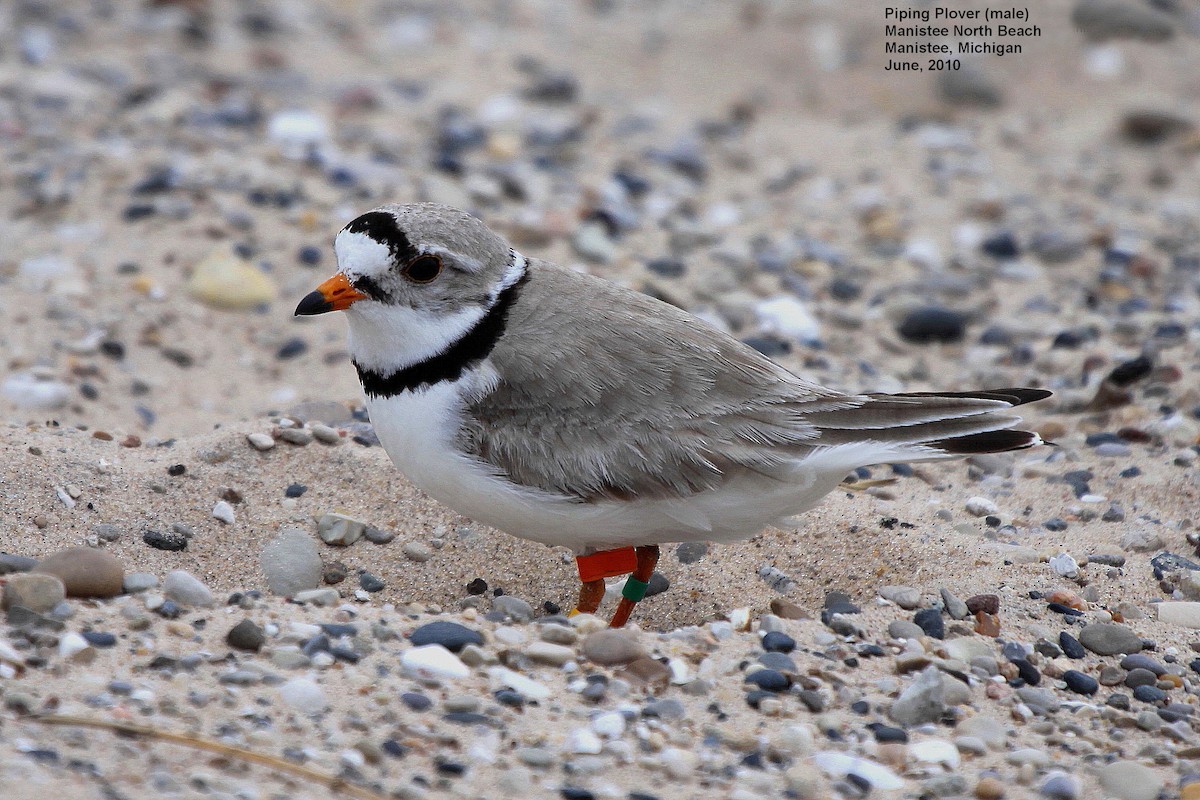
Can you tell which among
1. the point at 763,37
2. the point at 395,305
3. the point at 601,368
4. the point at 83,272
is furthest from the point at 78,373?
the point at 763,37

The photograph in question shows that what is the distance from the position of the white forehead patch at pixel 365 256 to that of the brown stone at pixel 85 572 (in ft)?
3.52

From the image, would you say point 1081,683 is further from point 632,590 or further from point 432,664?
point 432,664

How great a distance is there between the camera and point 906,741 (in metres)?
3.33

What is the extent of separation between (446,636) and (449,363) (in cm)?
85

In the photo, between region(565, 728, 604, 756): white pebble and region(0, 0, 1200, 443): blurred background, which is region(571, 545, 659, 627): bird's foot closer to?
region(565, 728, 604, 756): white pebble

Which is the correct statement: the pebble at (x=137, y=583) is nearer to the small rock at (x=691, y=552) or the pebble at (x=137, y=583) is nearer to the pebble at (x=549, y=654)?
the pebble at (x=549, y=654)

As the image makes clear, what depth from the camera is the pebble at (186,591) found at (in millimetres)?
3590

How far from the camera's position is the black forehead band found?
3.92 meters

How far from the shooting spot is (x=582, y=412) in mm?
3857

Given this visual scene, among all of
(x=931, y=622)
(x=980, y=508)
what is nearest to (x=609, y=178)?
(x=980, y=508)

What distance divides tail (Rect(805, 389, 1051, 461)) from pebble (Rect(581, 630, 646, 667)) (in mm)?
844

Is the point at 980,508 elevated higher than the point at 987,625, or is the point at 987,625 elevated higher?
the point at 980,508

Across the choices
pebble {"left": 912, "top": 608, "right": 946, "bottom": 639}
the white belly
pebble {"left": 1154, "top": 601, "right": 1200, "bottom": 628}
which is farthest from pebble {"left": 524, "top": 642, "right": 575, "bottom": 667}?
pebble {"left": 1154, "top": 601, "right": 1200, "bottom": 628}

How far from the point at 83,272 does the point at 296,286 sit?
1023mm
